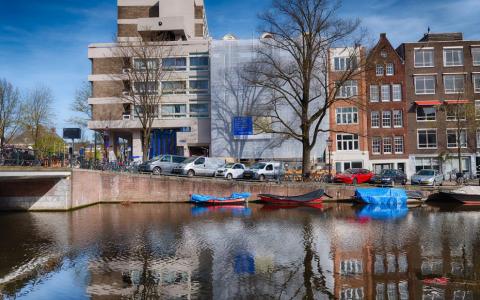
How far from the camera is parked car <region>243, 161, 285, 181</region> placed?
40906 millimetres

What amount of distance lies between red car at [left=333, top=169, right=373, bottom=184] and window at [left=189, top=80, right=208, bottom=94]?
23969 millimetres

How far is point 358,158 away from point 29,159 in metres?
39.9

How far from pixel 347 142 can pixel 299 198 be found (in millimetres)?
23059

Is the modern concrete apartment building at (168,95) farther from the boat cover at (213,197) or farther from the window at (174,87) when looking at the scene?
the boat cover at (213,197)

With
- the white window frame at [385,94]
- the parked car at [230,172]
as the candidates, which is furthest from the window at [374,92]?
the parked car at [230,172]

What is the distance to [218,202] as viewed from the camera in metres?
36.1

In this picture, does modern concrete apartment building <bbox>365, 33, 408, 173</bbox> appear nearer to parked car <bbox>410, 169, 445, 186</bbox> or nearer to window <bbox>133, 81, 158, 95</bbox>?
parked car <bbox>410, 169, 445, 186</bbox>

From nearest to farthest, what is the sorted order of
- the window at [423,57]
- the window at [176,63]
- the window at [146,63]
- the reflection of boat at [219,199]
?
the reflection of boat at [219,199] < the window at [146,63] < the window at [423,57] < the window at [176,63]

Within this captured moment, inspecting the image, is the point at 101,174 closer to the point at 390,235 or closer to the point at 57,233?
the point at 57,233

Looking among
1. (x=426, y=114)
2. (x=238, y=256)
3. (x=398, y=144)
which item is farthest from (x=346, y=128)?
(x=238, y=256)

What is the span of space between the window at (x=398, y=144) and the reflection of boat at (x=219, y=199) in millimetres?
28100

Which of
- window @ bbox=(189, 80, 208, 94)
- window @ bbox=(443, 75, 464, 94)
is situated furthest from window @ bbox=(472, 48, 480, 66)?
window @ bbox=(189, 80, 208, 94)

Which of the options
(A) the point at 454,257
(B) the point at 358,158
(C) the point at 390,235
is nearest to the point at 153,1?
(B) the point at 358,158

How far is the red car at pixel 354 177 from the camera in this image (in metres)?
42.0
